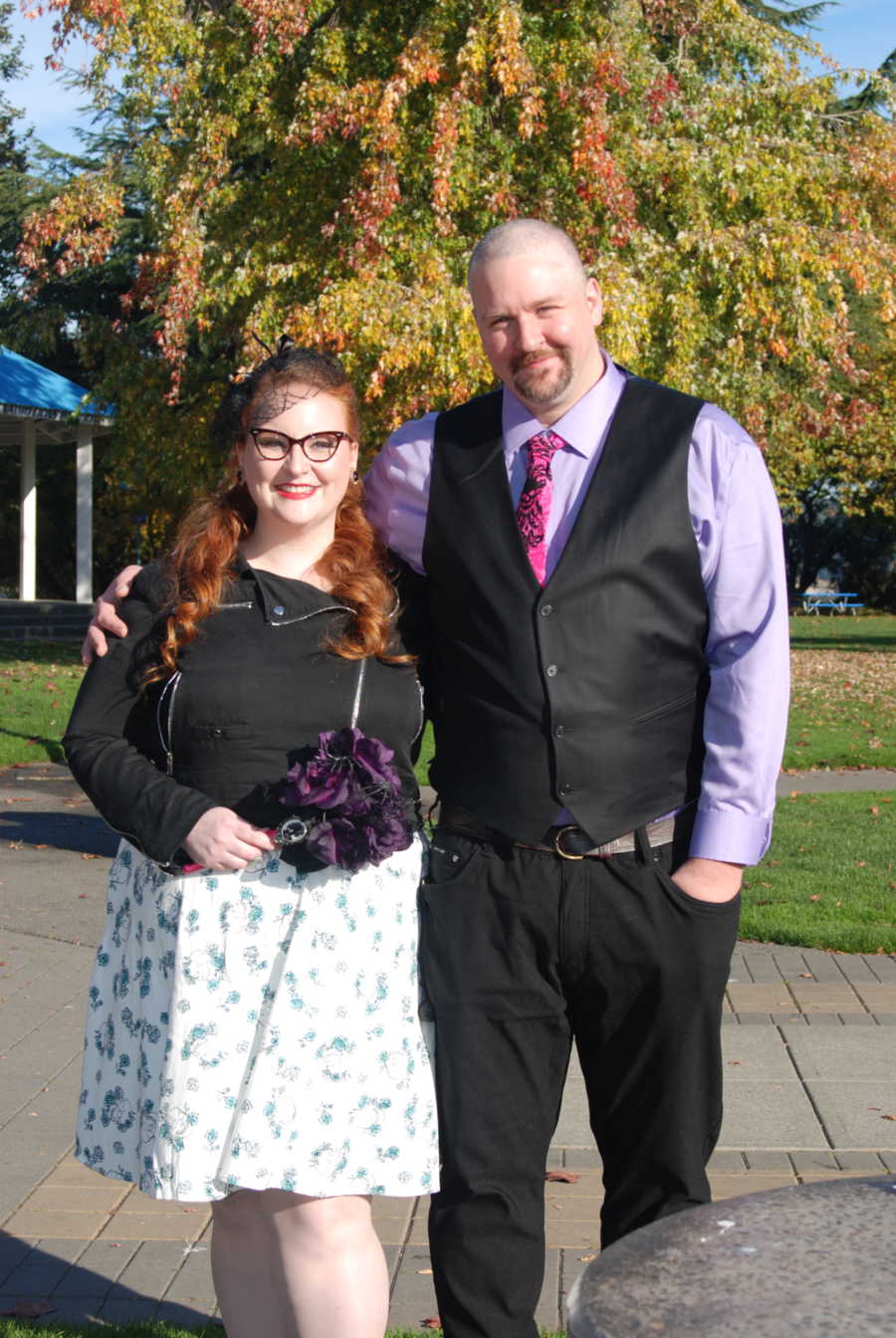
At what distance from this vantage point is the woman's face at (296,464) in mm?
2961

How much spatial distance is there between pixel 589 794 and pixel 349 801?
0.44 metres

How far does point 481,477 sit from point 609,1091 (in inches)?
47.4

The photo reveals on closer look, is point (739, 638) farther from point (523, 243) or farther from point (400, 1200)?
point (400, 1200)

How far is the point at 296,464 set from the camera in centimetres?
295

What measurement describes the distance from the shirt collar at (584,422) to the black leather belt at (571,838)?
717 mm

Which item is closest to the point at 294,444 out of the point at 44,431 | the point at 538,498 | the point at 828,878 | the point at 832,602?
the point at 538,498


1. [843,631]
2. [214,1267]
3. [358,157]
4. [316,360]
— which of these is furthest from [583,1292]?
[843,631]

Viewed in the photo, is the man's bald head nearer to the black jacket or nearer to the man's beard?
the man's beard

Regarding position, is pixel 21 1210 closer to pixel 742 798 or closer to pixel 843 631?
pixel 742 798

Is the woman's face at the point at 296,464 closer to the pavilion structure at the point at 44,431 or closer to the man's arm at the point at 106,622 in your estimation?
the man's arm at the point at 106,622

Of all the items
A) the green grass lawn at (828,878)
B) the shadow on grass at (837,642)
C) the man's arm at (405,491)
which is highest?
the man's arm at (405,491)

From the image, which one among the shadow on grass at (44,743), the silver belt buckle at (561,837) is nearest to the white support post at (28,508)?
the shadow on grass at (44,743)

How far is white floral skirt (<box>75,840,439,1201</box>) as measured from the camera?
9.00 ft

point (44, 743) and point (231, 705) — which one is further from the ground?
point (231, 705)
